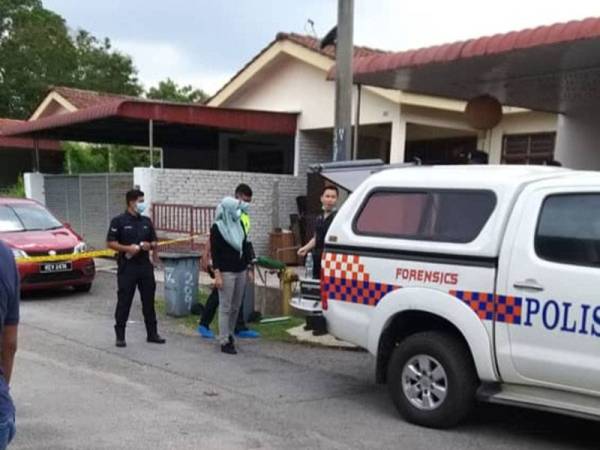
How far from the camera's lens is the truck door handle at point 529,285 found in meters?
4.61

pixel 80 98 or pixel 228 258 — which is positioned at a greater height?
pixel 80 98

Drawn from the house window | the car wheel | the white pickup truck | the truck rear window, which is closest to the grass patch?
the car wheel

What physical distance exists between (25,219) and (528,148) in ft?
31.0

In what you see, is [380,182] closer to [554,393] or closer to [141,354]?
[554,393]

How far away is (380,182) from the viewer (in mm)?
5750

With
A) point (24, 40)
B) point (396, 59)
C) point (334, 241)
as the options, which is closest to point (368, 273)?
point (334, 241)

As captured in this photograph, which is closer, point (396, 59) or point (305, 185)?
point (396, 59)

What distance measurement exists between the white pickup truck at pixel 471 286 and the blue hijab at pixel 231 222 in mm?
1771

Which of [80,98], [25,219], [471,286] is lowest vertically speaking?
[25,219]

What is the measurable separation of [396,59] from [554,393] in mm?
5292

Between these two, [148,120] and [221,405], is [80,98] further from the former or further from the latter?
[221,405]

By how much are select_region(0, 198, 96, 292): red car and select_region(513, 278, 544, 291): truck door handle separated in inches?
303

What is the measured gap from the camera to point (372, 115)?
47.0 ft

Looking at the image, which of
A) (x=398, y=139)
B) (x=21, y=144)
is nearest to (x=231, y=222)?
(x=398, y=139)
